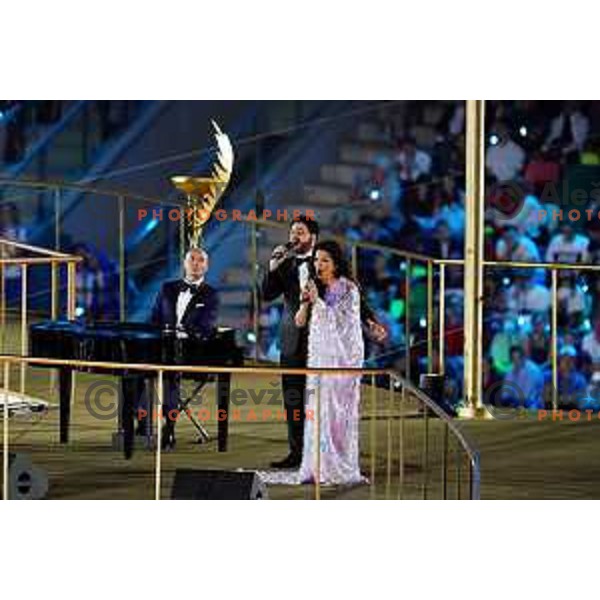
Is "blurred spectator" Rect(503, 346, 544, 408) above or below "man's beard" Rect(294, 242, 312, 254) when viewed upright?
below

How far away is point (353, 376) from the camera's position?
11.5 metres

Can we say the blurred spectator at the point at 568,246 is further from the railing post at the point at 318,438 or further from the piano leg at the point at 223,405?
the railing post at the point at 318,438

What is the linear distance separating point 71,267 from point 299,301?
7.53 feet

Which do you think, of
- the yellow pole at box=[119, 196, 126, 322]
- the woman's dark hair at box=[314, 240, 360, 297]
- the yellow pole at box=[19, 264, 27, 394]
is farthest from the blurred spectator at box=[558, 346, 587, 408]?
the woman's dark hair at box=[314, 240, 360, 297]

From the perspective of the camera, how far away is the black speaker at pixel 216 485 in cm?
1050

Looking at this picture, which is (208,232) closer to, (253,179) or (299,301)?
(253,179)

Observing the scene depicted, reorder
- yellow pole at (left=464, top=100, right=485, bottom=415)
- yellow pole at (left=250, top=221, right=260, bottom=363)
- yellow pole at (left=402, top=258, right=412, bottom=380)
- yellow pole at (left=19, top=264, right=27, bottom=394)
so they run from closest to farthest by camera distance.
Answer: yellow pole at (left=464, top=100, right=485, bottom=415) < yellow pole at (left=19, top=264, right=27, bottom=394) < yellow pole at (left=402, top=258, right=412, bottom=380) < yellow pole at (left=250, top=221, right=260, bottom=363)

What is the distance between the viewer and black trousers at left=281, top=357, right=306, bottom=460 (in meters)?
11.6

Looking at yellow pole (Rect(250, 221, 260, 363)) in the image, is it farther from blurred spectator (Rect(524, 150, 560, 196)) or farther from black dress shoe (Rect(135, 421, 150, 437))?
black dress shoe (Rect(135, 421, 150, 437))

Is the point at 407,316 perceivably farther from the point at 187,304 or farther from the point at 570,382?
the point at 187,304

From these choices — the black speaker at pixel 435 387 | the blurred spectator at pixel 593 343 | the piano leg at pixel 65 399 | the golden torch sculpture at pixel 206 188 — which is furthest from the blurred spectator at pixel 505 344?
the piano leg at pixel 65 399

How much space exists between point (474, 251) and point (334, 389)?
1.89m

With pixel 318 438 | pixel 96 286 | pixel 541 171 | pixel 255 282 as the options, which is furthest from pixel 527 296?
pixel 318 438
